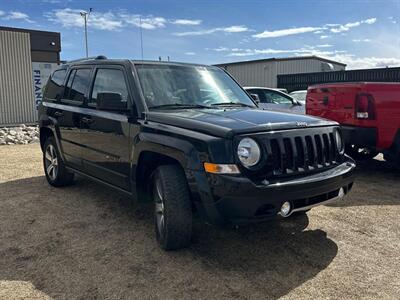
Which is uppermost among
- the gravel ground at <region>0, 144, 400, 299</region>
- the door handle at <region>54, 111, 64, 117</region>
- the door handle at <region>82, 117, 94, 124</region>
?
the door handle at <region>54, 111, 64, 117</region>

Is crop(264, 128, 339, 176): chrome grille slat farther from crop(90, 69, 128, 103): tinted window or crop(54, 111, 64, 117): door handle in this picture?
crop(54, 111, 64, 117): door handle

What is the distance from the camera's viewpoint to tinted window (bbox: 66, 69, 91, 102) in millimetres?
4953

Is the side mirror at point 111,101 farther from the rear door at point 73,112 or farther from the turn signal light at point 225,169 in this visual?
the turn signal light at point 225,169

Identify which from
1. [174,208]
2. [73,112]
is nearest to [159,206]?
[174,208]

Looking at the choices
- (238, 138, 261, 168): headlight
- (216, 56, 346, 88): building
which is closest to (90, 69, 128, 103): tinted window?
(238, 138, 261, 168): headlight

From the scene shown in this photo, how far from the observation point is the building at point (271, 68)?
93.3 ft

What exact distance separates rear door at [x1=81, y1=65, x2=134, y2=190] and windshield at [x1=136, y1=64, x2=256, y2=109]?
0.83 ft

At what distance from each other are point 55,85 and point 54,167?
1246 millimetres

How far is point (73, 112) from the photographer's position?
5098mm

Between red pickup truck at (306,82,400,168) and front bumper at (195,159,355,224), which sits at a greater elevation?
red pickup truck at (306,82,400,168)

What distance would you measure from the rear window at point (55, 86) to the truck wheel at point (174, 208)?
282 cm

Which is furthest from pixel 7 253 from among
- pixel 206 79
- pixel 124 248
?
pixel 206 79

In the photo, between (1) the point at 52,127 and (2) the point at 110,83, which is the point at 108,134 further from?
(1) the point at 52,127

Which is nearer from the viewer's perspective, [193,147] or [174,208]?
[193,147]
